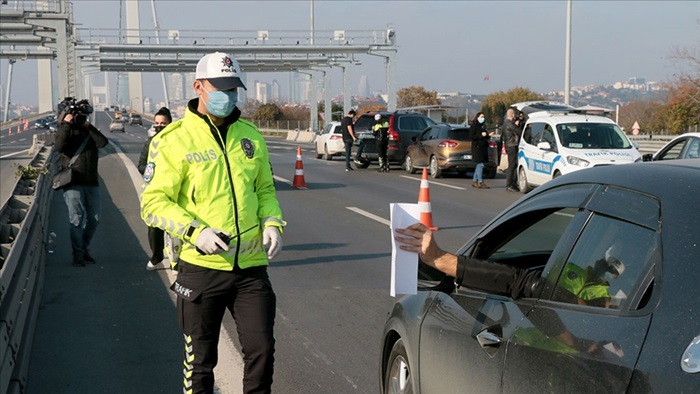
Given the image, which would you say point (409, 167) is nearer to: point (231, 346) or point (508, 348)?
point (231, 346)

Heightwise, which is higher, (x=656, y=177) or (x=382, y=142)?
(x=656, y=177)

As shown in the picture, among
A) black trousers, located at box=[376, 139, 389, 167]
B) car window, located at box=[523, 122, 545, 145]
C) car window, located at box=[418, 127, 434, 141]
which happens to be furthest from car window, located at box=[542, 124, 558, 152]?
black trousers, located at box=[376, 139, 389, 167]

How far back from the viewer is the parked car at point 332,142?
35594 mm

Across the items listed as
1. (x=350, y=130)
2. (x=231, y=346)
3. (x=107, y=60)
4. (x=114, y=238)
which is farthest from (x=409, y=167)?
(x=107, y=60)

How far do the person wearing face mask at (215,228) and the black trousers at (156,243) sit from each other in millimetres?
6007

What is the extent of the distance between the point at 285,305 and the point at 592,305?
5.85 metres

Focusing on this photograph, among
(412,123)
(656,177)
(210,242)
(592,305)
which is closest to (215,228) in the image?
(210,242)

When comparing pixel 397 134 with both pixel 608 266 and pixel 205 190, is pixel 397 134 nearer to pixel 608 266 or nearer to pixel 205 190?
pixel 205 190

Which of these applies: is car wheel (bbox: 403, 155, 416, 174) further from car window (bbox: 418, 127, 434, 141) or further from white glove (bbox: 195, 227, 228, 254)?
white glove (bbox: 195, 227, 228, 254)

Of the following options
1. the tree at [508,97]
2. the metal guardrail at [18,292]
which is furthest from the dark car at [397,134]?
the tree at [508,97]

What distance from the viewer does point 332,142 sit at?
35.8 m

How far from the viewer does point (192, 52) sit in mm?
64750

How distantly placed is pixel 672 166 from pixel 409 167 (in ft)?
80.4

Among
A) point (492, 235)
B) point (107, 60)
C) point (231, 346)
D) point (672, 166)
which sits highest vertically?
point (107, 60)
